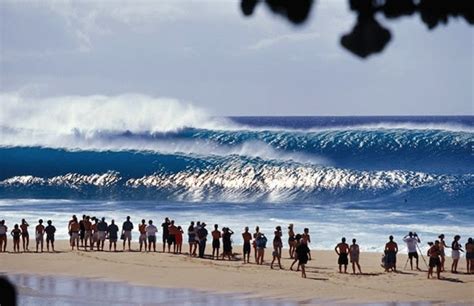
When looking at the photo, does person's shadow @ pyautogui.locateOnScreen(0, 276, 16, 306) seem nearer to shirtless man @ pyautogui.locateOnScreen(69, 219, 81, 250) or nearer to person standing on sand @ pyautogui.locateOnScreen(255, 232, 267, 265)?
person standing on sand @ pyautogui.locateOnScreen(255, 232, 267, 265)

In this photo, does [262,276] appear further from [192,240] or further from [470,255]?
[470,255]

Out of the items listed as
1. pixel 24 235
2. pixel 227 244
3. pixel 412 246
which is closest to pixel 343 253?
pixel 412 246

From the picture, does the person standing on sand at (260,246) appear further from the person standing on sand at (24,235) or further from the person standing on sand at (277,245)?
the person standing on sand at (24,235)

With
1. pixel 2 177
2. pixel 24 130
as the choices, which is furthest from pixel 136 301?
pixel 24 130

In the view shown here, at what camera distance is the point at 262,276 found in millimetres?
12633

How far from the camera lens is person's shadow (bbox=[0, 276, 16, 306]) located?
73 centimetres

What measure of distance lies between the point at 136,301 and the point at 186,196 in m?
17.9

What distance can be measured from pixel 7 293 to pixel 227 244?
44.9 feet

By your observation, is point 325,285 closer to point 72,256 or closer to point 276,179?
point 72,256

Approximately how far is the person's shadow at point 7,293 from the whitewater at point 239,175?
15248 mm

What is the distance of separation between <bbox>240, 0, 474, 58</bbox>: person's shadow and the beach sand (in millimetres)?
9996

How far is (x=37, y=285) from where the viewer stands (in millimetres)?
11367

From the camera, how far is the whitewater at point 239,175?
70.0 feet

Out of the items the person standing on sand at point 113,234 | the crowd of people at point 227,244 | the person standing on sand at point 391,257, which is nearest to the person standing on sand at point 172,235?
the crowd of people at point 227,244
